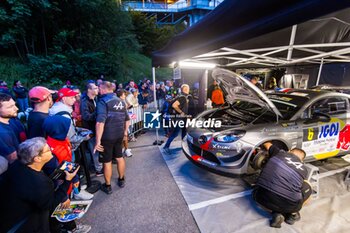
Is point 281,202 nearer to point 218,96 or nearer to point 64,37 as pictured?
point 218,96

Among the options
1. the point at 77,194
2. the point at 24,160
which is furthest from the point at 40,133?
the point at 77,194

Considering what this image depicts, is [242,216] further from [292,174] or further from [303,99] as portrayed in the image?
[303,99]

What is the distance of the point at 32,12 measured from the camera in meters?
8.63

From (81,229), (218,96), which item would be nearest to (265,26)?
(81,229)

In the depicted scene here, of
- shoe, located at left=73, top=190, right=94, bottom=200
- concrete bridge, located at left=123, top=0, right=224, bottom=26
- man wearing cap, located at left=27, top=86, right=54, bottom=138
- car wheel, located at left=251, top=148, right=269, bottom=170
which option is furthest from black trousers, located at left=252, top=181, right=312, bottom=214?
concrete bridge, located at left=123, top=0, right=224, bottom=26

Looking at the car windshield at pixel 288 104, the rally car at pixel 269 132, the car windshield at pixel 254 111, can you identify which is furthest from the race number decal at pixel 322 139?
the car windshield at pixel 254 111

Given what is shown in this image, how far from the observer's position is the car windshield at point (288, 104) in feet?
9.39

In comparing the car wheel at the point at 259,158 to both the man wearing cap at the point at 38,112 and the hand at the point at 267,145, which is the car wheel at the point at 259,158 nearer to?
the hand at the point at 267,145

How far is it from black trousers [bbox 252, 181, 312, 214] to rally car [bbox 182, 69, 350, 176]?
52 centimetres

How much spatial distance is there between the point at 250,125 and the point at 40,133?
9.96ft

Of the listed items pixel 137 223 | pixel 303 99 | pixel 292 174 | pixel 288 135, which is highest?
pixel 303 99

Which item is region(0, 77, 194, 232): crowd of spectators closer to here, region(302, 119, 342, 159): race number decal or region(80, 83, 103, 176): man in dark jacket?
region(80, 83, 103, 176): man in dark jacket

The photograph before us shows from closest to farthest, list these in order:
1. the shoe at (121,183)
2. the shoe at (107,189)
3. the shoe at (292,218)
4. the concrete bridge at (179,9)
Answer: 1. the shoe at (292,218)
2. the shoe at (107,189)
3. the shoe at (121,183)
4. the concrete bridge at (179,9)

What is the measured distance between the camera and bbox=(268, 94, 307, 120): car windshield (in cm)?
286
